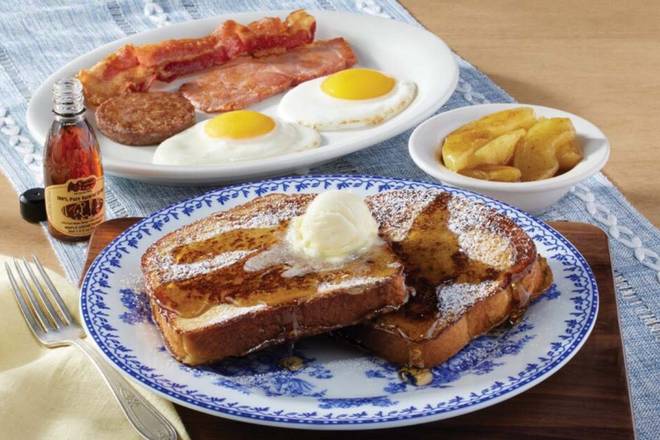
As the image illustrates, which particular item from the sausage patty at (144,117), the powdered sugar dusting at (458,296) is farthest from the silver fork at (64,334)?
the sausage patty at (144,117)

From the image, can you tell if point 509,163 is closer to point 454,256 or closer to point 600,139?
point 600,139

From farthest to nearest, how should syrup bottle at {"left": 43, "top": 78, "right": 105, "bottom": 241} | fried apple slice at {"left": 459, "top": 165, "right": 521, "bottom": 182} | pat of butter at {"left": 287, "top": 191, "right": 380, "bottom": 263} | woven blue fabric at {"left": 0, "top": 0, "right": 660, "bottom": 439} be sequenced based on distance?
fried apple slice at {"left": 459, "top": 165, "right": 521, "bottom": 182} → syrup bottle at {"left": 43, "top": 78, "right": 105, "bottom": 241} → woven blue fabric at {"left": 0, "top": 0, "right": 660, "bottom": 439} → pat of butter at {"left": 287, "top": 191, "right": 380, "bottom": 263}

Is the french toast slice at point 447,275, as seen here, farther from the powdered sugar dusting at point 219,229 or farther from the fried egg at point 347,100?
the fried egg at point 347,100

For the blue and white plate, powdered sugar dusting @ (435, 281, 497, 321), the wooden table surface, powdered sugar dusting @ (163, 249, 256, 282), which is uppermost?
powdered sugar dusting @ (435, 281, 497, 321)

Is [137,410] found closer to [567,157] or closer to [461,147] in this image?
[461,147]

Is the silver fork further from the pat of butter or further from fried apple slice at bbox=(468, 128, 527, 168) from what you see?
fried apple slice at bbox=(468, 128, 527, 168)

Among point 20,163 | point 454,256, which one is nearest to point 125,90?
point 20,163

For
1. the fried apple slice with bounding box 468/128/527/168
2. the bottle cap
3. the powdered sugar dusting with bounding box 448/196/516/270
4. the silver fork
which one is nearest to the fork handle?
the silver fork
